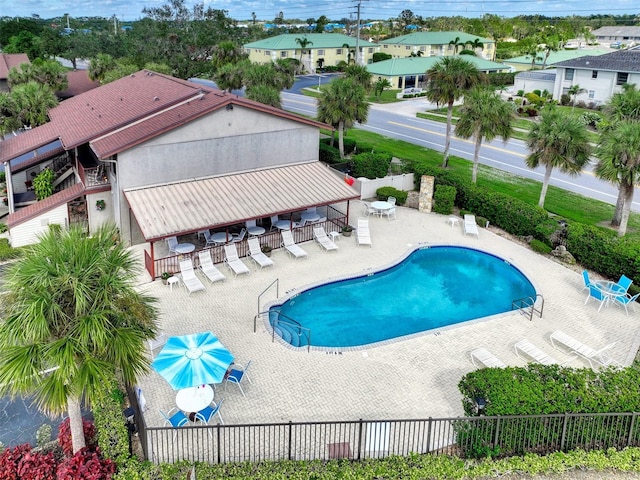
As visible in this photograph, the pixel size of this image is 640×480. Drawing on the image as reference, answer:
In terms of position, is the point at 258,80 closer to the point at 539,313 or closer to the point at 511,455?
the point at 539,313

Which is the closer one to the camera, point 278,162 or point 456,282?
point 456,282

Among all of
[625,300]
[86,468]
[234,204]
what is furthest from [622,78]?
[86,468]

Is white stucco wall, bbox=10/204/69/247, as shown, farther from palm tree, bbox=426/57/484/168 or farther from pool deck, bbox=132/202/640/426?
palm tree, bbox=426/57/484/168

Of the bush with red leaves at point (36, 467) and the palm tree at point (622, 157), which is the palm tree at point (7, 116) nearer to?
the bush with red leaves at point (36, 467)

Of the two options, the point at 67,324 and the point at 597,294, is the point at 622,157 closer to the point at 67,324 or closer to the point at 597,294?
the point at 597,294

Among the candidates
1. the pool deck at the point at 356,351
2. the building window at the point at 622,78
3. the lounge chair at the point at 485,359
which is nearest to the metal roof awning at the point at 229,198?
the pool deck at the point at 356,351

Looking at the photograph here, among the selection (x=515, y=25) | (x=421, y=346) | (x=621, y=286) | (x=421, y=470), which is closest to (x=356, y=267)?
(x=421, y=346)
